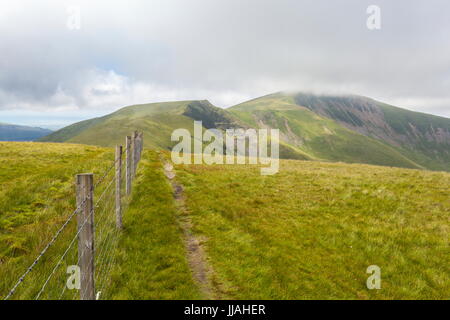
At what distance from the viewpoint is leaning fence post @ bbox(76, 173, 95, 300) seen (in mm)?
4941

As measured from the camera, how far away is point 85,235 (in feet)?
16.4

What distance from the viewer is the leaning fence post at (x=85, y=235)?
494cm

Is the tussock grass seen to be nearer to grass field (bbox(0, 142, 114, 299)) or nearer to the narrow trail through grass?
the narrow trail through grass

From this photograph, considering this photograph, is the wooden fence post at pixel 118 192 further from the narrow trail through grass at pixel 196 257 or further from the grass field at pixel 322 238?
the grass field at pixel 322 238

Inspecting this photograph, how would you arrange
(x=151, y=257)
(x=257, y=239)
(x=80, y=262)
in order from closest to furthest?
1. (x=80, y=262)
2. (x=151, y=257)
3. (x=257, y=239)

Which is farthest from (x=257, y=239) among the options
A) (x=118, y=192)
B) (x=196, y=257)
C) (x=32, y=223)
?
(x=32, y=223)
